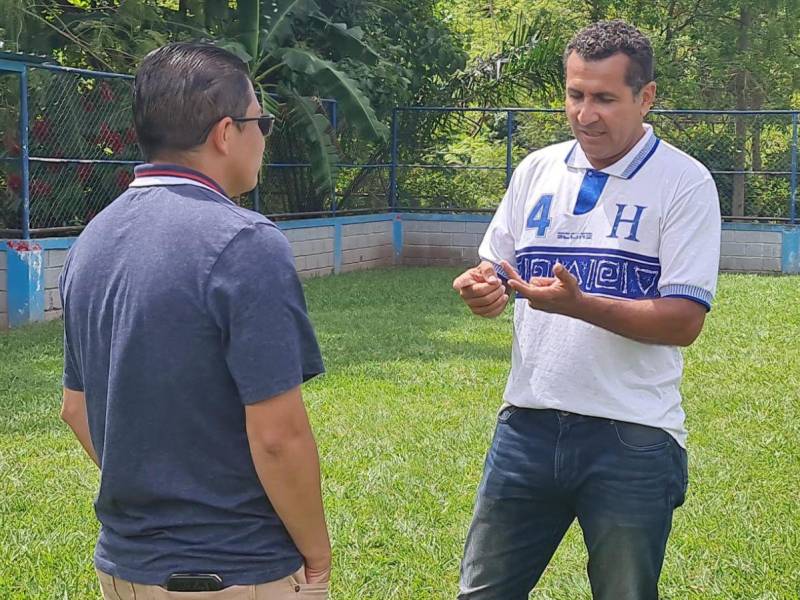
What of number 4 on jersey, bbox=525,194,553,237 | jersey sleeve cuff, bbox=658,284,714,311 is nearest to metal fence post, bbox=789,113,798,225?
number 4 on jersey, bbox=525,194,553,237

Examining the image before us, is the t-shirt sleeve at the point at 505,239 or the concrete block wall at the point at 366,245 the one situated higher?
the t-shirt sleeve at the point at 505,239

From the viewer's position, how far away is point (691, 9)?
23359 mm

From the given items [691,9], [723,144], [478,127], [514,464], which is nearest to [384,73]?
[478,127]

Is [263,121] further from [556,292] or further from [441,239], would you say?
[441,239]

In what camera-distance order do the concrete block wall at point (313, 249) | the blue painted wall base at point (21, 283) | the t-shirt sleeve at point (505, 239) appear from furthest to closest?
the concrete block wall at point (313, 249), the blue painted wall base at point (21, 283), the t-shirt sleeve at point (505, 239)

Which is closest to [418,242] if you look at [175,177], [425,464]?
[425,464]

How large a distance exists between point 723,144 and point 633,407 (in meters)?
15.7

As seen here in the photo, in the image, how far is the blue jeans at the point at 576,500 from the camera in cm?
294

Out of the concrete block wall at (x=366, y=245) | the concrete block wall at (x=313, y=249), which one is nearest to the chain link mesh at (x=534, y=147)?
the concrete block wall at (x=366, y=245)

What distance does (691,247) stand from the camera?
2902 mm

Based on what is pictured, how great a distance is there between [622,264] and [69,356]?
1.37m

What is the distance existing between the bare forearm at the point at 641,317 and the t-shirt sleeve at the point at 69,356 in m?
1.15

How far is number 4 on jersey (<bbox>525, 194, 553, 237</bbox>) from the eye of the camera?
312cm

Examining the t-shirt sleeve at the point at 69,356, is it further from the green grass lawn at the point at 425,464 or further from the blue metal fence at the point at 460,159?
the blue metal fence at the point at 460,159
